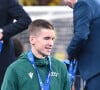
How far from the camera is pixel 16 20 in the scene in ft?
29.7

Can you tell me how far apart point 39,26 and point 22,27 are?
117cm

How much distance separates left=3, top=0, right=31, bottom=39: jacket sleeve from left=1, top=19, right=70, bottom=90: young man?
1.07 metres

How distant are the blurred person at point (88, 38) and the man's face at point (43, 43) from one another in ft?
2.17

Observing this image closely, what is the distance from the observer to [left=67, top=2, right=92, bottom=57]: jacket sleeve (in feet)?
27.1

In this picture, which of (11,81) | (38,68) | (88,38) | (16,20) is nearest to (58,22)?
(16,20)

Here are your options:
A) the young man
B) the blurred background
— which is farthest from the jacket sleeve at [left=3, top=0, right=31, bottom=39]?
the blurred background

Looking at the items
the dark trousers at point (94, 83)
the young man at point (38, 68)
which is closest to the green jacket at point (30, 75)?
the young man at point (38, 68)

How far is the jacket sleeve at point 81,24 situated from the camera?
827cm

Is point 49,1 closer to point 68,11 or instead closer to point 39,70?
point 68,11

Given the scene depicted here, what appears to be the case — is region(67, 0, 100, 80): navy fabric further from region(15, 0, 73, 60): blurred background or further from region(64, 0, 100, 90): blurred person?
region(15, 0, 73, 60): blurred background

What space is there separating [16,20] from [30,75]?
5.02ft

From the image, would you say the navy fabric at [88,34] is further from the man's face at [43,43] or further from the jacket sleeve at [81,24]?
the man's face at [43,43]

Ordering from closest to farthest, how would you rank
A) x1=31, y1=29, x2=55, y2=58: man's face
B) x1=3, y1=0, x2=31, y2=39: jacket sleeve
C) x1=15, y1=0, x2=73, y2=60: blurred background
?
x1=31, y1=29, x2=55, y2=58: man's face
x1=3, y1=0, x2=31, y2=39: jacket sleeve
x1=15, y1=0, x2=73, y2=60: blurred background

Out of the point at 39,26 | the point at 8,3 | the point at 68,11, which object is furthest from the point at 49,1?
the point at 39,26
